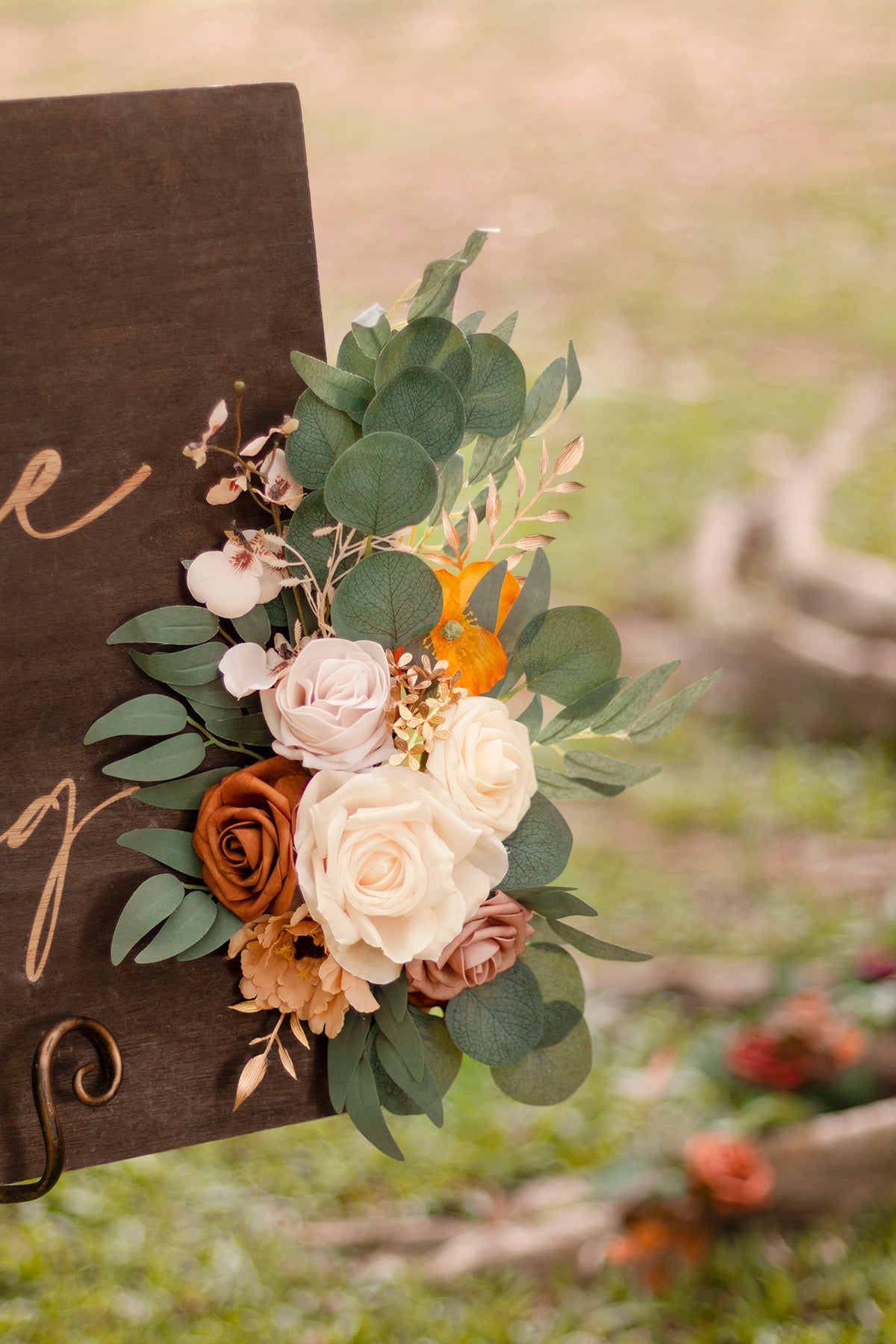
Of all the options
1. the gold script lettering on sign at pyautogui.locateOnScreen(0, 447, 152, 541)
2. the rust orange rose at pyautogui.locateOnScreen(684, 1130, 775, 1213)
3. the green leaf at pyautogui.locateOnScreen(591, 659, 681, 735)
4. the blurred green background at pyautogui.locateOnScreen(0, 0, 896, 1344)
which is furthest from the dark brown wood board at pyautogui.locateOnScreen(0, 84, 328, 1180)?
the rust orange rose at pyautogui.locateOnScreen(684, 1130, 775, 1213)

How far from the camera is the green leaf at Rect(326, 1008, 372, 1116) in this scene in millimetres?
555

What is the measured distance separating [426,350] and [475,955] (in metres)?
0.28

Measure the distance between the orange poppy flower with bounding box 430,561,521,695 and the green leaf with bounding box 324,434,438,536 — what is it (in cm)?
5

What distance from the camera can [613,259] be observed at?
4391mm

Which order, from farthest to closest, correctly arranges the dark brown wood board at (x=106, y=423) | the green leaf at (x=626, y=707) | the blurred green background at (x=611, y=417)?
the blurred green background at (x=611, y=417)
the green leaf at (x=626, y=707)
the dark brown wood board at (x=106, y=423)

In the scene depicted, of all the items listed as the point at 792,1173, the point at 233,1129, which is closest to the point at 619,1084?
the point at 792,1173

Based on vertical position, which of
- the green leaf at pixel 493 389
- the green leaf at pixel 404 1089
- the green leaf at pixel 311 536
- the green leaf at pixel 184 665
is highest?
the green leaf at pixel 493 389

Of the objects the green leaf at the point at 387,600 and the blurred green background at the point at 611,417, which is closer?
the green leaf at the point at 387,600

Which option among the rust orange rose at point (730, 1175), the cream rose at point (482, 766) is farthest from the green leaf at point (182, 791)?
the rust orange rose at point (730, 1175)

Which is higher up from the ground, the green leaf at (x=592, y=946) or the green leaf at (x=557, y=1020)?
the green leaf at (x=592, y=946)

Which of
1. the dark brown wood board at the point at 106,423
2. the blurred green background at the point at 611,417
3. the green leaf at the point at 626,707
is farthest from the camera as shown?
the blurred green background at the point at 611,417

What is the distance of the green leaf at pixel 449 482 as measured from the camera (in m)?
0.56

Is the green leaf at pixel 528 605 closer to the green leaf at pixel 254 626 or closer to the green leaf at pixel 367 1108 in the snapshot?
the green leaf at pixel 254 626

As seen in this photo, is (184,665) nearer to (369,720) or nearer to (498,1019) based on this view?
(369,720)
